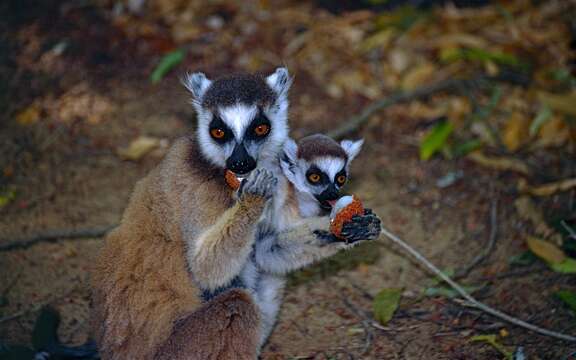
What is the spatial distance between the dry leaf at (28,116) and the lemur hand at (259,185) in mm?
4968

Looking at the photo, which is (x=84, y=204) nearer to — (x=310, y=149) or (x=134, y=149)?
(x=134, y=149)

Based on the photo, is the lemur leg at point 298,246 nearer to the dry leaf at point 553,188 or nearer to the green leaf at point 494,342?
the green leaf at point 494,342

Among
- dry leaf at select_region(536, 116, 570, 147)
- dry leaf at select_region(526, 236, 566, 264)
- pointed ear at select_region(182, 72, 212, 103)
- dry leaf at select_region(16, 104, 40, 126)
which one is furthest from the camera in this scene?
dry leaf at select_region(16, 104, 40, 126)

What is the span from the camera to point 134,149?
27.5 ft

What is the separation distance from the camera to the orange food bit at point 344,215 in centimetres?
543

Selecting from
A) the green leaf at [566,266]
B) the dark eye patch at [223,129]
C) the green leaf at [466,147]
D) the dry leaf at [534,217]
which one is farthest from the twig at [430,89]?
the dark eye patch at [223,129]

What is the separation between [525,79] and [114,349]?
22.8 feet

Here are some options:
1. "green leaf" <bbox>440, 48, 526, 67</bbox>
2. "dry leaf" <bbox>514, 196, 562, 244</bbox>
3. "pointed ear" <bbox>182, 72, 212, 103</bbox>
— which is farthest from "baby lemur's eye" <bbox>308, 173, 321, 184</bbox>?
"green leaf" <bbox>440, 48, 526, 67</bbox>

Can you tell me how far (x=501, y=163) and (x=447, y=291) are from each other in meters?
2.49

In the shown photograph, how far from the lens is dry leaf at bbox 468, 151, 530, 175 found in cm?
812

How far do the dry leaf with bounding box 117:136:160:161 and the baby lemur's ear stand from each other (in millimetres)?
3021

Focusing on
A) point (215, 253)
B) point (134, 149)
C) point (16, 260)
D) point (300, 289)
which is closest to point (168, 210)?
point (215, 253)

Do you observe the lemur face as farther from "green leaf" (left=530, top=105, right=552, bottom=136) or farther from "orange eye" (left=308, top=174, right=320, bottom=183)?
"green leaf" (left=530, top=105, right=552, bottom=136)

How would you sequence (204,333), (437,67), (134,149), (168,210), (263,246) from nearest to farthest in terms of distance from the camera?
1. (204,333)
2. (168,210)
3. (263,246)
4. (134,149)
5. (437,67)
